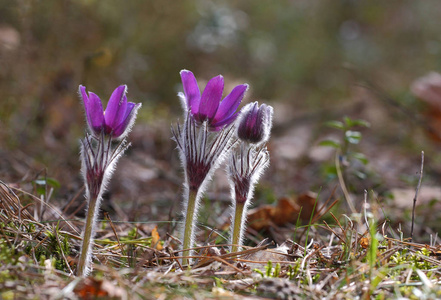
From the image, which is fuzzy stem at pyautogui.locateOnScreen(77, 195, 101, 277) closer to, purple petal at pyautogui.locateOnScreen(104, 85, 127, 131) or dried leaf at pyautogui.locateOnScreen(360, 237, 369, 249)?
purple petal at pyautogui.locateOnScreen(104, 85, 127, 131)

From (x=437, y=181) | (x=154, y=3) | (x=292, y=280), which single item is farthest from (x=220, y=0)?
(x=292, y=280)

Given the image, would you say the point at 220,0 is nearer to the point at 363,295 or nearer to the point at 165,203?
the point at 165,203

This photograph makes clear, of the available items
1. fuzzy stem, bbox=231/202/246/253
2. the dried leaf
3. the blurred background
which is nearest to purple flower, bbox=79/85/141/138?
fuzzy stem, bbox=231/202/246/253

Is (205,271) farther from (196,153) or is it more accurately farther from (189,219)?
(196,153)

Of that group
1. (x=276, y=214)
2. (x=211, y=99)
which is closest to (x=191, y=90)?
(x=211, y=99)

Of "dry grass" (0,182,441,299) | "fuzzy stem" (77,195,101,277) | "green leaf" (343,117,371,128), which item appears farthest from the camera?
"green leaf" (343,117,371,128)

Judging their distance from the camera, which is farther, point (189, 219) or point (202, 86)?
point (202, 86)
